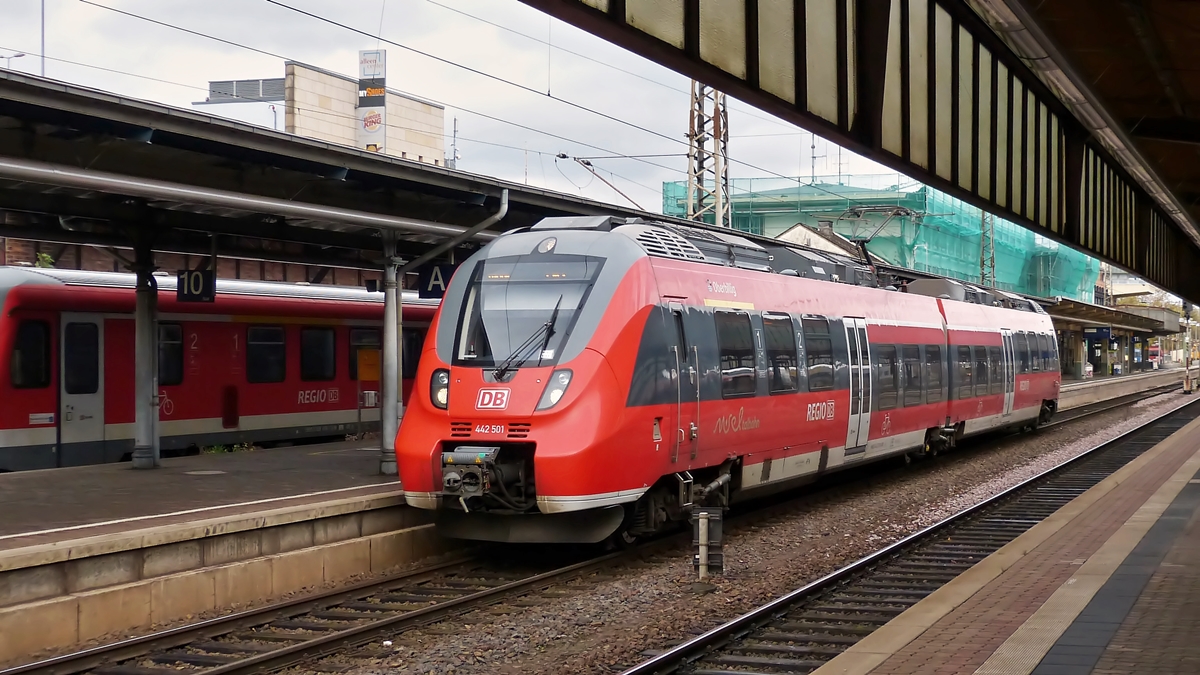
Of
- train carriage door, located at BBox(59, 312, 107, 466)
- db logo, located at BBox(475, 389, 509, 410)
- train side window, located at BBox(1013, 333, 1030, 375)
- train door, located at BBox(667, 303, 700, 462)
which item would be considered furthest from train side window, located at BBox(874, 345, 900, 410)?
train carriage door, located at BBox(59, 312, 107, 466)

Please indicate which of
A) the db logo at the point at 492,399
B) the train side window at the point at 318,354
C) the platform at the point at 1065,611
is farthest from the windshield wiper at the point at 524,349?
the train side window at the point at 318,354

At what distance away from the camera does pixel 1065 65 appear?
11211 mm

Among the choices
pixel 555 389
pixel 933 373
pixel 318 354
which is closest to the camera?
pixel 555 389

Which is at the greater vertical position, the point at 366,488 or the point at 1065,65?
the point at 1065,65

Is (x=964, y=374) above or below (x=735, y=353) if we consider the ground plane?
below

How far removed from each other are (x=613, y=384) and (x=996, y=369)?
15519 mm

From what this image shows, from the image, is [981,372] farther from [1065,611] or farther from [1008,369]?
[1065,611]

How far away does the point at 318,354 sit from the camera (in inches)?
836

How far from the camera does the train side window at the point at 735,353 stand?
1245cm

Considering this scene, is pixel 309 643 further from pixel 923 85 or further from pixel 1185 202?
pixel 1185 202

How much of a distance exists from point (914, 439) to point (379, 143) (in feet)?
176

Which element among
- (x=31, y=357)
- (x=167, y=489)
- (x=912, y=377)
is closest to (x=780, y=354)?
(x=912, y=377)

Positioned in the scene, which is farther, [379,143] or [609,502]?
[379,143]

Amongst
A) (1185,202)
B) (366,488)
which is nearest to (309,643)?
(366,488)
